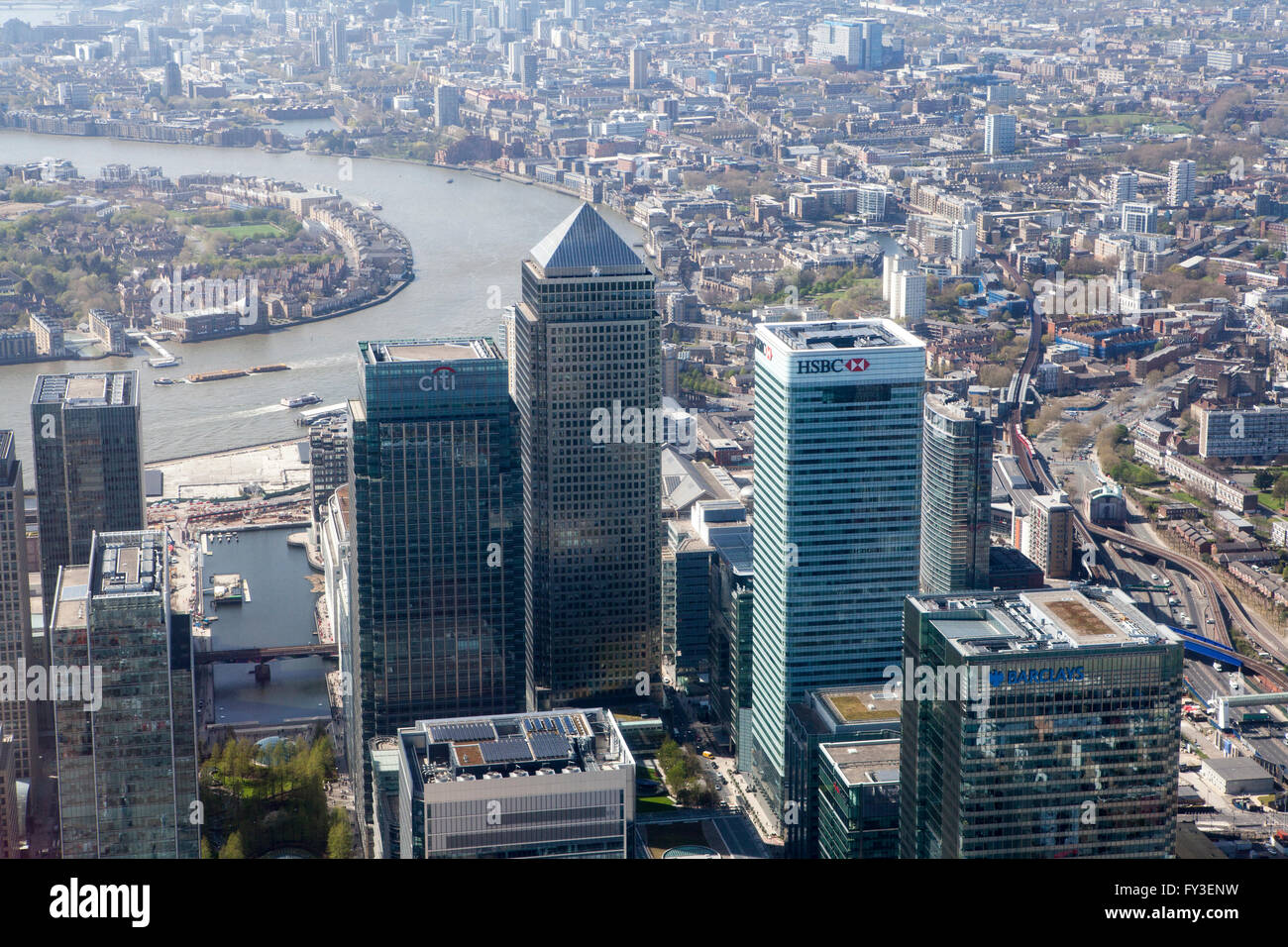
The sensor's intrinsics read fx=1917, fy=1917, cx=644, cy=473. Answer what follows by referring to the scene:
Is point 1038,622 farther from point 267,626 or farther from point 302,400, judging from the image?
point 302,400

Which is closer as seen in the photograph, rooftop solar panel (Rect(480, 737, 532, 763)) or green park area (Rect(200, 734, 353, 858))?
rooftop solar panel (Rect(480, 737, 532, 763))

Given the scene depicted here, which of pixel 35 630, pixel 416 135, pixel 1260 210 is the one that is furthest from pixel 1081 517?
pixel 416 135

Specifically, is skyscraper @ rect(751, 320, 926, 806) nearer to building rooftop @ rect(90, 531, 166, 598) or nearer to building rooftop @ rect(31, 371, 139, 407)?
building rooftop @ rect(90, 531, 166, 598)

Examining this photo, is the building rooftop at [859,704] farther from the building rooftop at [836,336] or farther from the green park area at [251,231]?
the green park area at [251,231]

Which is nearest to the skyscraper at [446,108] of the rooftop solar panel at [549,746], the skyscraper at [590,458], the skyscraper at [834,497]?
the skyscraper at [590,458]

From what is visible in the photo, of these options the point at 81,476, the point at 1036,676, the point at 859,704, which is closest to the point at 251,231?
the point at 81,476

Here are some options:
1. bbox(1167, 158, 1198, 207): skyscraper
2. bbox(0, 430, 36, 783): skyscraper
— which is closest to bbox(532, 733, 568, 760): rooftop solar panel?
bbox(0, 430, 36, 783): skyscraper
